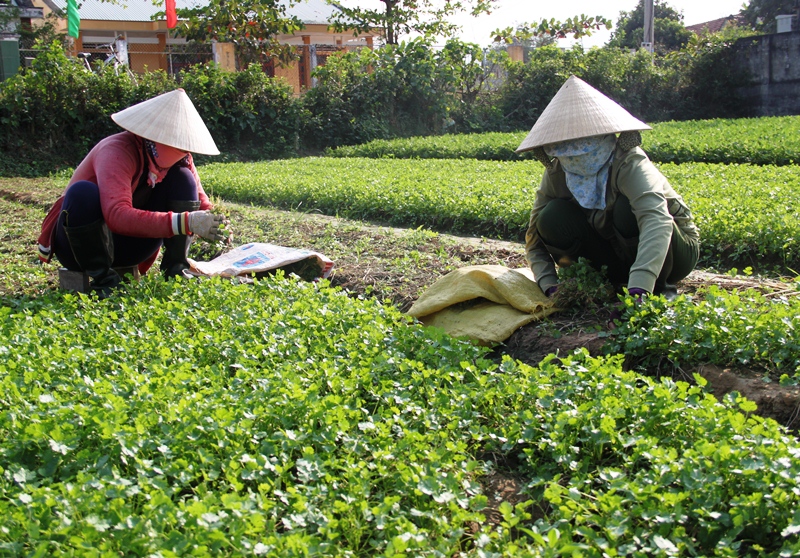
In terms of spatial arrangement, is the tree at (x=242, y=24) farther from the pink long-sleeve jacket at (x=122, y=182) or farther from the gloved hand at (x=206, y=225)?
the gloved hand at (x=206, y=225)

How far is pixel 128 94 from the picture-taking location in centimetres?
1586

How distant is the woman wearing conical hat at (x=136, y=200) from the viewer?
430 centimetres

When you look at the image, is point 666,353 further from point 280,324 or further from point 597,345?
point 280,324

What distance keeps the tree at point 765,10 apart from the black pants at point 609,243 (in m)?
39.5

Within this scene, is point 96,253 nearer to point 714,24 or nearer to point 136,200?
point 136,200

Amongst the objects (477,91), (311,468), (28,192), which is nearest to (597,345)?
(311,468)

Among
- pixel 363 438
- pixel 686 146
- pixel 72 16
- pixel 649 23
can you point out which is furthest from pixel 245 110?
pixel 363 438

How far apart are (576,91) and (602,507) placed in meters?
2.37

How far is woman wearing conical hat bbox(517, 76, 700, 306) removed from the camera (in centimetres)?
351

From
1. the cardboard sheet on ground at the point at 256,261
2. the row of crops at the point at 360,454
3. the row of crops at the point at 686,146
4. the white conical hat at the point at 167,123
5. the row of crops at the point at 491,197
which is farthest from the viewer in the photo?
the row of crops at the point at 686,146

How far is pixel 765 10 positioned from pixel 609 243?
4447 centimetres

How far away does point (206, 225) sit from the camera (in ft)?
13.9

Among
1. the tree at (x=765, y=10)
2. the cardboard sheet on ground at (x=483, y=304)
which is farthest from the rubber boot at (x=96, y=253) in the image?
the tree at (x=765, y=10)

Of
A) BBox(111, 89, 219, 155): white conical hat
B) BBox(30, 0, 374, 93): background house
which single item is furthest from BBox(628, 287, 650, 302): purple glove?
BBox(30, 0, 374, 93): background house
